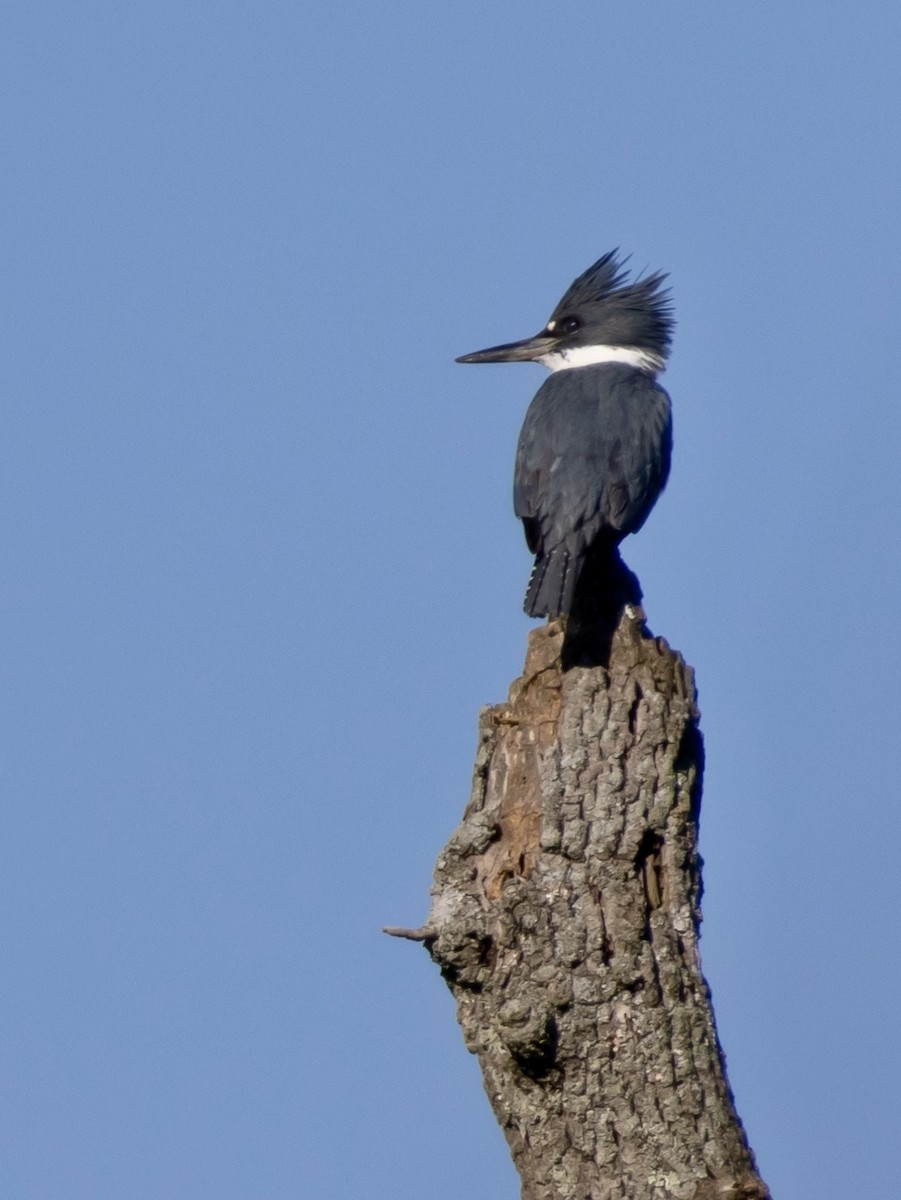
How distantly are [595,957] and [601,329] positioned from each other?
12.6ft

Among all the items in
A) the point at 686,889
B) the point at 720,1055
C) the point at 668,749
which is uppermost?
the point at 668,749

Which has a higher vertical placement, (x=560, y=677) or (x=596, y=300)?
(x=596, y=300)

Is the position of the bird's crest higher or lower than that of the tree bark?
higher

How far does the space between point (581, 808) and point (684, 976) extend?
522 mm

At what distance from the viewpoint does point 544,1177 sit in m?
4.43

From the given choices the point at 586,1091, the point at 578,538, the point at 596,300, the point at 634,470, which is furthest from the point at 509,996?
the point at 596,300

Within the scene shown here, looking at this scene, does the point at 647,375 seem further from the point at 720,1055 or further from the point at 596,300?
the point at 720,1055

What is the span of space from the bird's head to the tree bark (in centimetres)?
311

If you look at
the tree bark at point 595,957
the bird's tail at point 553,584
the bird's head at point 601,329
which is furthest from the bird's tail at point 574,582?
the bird's head at point 601,329

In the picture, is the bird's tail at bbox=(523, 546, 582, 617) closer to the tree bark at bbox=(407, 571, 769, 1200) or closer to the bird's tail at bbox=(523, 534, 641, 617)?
the bird's tail at bbox=(523, 534, 641, 617)

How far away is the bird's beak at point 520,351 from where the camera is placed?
7.68 m

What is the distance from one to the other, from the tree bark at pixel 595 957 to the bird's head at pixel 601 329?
122 inches

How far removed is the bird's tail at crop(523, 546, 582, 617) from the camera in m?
5.47

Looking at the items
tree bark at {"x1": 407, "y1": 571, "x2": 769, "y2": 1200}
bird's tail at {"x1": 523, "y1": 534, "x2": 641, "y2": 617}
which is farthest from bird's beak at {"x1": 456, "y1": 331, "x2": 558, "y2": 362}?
tree bark at {"x1": 407, "y1": 571, "x2": 769, "y2": 1200}
